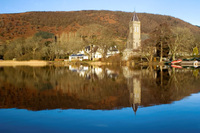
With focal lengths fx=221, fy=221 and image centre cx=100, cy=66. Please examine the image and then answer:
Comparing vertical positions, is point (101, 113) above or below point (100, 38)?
below

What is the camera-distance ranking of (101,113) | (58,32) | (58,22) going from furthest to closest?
(58,22)
(58,32)
(101,113)

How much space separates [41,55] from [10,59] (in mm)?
13802

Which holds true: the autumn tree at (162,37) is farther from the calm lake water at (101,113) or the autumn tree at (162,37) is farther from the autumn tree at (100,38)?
the calm lake water at (101,113)

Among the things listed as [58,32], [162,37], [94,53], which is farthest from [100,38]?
[58,32]

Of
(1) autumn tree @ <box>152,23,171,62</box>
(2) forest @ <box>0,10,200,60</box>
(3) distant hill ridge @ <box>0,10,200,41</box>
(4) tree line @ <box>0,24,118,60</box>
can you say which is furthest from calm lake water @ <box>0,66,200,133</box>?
(3) distant hill ridge @ <box>0,10,200,41</box>

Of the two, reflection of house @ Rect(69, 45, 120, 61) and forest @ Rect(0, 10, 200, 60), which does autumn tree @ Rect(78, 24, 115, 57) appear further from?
reflection of house @ Rect(69, 45, 120, 61)

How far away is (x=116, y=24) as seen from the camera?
180750 mm

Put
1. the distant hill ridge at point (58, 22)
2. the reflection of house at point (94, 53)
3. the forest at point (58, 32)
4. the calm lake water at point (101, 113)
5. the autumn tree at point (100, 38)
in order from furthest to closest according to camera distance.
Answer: the distant hill ridge at point (58, 22) < the forest at point (58, 32) < the reflection of house at point (94, 53) < the autumn tree at point (100, 38) < the calm lake water at point (101, 113)

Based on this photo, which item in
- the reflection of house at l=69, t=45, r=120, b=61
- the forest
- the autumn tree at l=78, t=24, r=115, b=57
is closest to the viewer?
the autumn tree at l=78, t=24, r=115, b=57

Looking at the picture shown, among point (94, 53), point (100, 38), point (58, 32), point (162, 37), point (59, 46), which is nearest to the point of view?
point (162, 37)

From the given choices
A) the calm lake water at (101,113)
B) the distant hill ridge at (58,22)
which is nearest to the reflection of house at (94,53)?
the calm lake water at (101,113)

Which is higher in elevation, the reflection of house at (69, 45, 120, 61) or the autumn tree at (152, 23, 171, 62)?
the autumn tree at (152, 23, 171, 62)

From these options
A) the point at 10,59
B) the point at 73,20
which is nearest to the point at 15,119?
the point at 10,59

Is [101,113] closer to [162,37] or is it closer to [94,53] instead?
[162,37]
